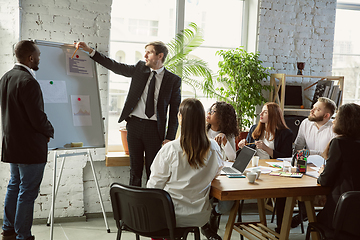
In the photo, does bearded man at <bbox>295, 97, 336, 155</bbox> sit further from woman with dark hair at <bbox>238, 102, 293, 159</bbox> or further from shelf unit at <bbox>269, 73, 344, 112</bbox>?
shelf unit at <bbox>269, 73, 344, 112</bbox>

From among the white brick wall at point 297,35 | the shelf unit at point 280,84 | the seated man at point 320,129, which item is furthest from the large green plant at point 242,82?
the seated man at point 320,129

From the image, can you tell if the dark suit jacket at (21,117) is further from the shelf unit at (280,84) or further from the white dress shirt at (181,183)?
the shelf unit at (280,84)

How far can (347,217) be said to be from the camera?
1961 millimetres

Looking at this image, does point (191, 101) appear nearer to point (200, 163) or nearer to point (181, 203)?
point (200, 163)

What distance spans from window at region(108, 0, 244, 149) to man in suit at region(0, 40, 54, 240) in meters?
1.23

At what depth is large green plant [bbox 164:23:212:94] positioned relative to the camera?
3.67m

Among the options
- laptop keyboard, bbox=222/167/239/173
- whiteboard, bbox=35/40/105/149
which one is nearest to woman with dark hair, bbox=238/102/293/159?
laptop keyboard, bbox=222/167/239/173

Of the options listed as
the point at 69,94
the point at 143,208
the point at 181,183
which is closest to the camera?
the point at 143,208

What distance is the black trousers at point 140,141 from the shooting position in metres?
3.11

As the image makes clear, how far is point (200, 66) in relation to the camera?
3779 mm

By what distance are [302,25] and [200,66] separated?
1542 mm

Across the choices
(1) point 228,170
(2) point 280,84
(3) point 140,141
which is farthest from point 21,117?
(2) point 280,84

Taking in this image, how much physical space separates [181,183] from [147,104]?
120 cm

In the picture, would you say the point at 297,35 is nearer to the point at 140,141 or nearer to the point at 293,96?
the point at 293,96
